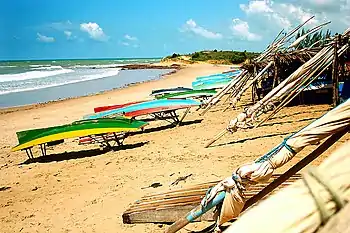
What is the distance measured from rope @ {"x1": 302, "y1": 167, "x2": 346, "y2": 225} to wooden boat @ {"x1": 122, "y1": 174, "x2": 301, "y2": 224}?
2.56 m

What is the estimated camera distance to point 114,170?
23.9 feet

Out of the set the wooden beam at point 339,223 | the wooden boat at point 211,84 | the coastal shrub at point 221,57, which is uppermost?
the coastal shrub at point 221,57

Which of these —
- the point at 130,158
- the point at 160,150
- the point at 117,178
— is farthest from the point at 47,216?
the point at 160,150

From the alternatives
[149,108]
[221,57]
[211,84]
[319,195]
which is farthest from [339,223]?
[221,57]

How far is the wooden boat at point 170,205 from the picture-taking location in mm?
3842

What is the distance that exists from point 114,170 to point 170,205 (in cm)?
343

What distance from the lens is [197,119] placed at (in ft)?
40.1

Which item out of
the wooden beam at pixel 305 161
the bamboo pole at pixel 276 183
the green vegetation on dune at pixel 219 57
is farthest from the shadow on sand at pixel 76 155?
the green vegetation on dune at pixel 219 57

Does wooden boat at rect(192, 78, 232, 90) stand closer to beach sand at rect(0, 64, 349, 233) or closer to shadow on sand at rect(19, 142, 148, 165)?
beach sand at rect(0, 64, 349, 233)

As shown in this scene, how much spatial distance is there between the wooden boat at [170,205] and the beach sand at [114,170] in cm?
23

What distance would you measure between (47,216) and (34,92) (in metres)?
22.9

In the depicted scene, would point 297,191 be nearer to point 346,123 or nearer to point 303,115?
point 346,123

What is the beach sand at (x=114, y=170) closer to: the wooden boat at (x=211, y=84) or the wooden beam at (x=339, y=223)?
the wooden beam at (x=339, y=223)

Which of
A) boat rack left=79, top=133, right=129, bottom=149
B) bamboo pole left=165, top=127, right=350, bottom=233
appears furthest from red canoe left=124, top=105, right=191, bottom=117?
bamboo pole left=165, top=127, right=350, bottom=233
